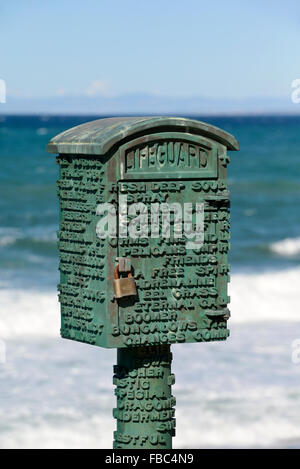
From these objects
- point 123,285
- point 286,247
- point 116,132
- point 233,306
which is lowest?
point 123,285

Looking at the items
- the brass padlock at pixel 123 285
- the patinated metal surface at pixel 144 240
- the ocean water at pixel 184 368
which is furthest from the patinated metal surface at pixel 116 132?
the ocean water at pixel 184 368

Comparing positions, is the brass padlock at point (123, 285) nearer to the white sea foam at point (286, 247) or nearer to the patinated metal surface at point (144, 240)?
the patinated metal surface at point (144, 240)

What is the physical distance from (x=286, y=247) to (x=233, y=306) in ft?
28.8

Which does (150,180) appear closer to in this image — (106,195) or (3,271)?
(106,195)

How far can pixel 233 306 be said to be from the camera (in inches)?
733

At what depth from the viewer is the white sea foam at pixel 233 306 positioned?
17.0 metres

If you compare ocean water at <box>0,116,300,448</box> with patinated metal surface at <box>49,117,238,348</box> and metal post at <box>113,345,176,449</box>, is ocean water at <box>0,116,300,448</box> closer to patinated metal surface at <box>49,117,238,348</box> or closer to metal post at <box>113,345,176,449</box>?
metal post at <box>113,345,176,449</box>

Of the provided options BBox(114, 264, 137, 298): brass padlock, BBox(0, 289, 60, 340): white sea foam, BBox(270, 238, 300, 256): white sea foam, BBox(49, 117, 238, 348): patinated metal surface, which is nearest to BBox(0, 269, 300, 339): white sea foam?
BBox(0, 289, 60, 340): white sea foam

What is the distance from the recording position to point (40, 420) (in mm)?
13023

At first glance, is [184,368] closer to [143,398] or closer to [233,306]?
[233,306]

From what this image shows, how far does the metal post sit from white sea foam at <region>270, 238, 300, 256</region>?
18.3 metres

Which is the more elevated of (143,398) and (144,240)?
(144,240)

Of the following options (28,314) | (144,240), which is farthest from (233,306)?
(144,240)

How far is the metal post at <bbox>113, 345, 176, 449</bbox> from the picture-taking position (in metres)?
8.38
